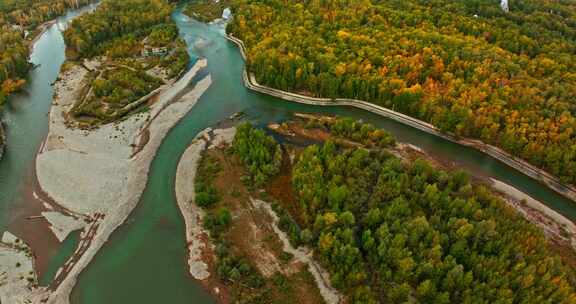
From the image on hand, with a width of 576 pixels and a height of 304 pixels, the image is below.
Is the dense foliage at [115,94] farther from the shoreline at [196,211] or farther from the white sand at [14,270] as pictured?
the white sand at [14,270]

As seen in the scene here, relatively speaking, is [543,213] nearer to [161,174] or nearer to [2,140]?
[161,174]

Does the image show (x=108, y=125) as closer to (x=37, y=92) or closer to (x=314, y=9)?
(x=37, y=92)

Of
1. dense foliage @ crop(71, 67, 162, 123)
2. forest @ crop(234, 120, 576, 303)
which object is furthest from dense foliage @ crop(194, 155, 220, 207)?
dense foliage @ crop(71, 67, 162, 123)

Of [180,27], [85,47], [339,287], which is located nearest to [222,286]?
[339,287]

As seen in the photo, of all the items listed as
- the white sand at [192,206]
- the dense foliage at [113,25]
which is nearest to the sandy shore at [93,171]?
the white sand at [192,206]

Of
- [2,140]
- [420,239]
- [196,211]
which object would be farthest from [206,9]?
[420,239]
